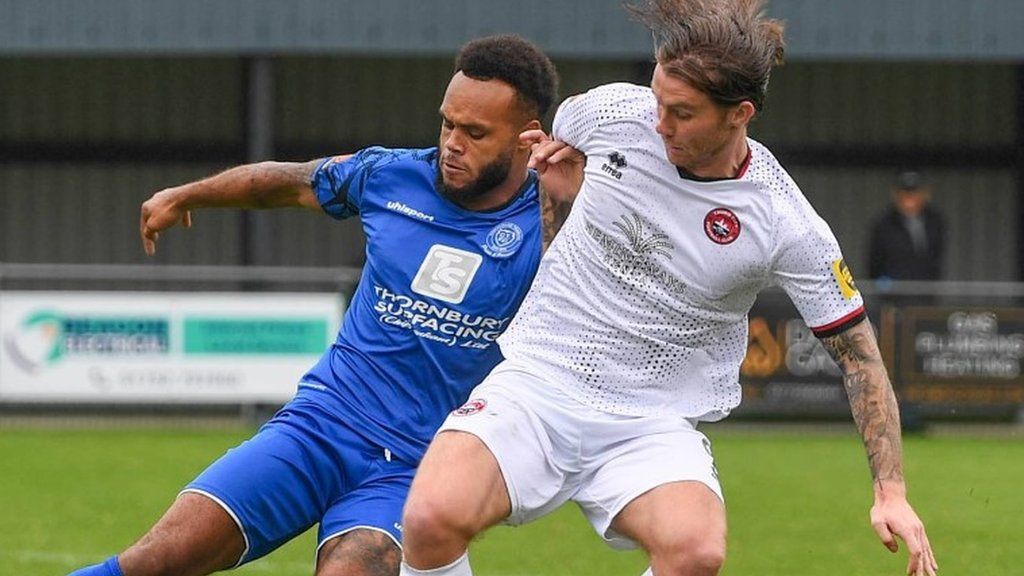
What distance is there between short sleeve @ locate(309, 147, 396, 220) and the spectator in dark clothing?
11471mm

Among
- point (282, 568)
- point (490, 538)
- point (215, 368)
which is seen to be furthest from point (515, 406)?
point (215, 368)

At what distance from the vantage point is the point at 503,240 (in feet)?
19.9

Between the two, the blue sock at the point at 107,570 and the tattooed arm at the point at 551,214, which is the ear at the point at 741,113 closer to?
the tattooed arm at the point at 551,214

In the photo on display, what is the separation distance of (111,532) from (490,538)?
6.45 ft

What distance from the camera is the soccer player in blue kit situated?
5.82 meters

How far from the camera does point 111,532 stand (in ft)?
33.9

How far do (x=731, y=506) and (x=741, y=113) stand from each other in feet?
21.9

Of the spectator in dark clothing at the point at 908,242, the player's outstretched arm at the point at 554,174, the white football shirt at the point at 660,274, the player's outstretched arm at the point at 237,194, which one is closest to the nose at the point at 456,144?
the player's outstretched arm at the point at 554,174

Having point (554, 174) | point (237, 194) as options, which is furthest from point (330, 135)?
point (554, 174)

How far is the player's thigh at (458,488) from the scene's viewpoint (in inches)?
207

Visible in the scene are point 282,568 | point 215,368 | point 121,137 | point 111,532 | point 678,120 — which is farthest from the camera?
point 121,137

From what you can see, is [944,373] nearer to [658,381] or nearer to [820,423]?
[820,423]

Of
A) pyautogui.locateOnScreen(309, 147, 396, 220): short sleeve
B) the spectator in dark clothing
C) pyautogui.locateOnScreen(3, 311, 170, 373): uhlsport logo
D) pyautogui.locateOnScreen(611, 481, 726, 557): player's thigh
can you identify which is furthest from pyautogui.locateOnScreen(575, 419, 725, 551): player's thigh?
the spectator in dark clothing

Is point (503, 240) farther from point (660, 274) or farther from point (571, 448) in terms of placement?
point (571, 448)
